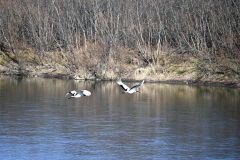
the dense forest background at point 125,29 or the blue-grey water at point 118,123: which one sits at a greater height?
the dense forest background at point 125,29

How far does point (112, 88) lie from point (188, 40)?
1149 centimetres

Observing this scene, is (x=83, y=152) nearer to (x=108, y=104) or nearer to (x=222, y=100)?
(x=108, y=104)

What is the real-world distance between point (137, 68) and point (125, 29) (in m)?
5.16

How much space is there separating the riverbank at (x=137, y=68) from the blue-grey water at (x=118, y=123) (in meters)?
3.62

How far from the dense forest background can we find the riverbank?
0.59 feet

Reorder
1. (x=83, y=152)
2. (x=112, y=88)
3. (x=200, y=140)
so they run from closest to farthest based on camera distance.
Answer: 1. (x=83, y=152)
2. (x=200, y=140)
3. (x=112, y=88)

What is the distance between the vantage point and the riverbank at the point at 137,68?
57344 mm

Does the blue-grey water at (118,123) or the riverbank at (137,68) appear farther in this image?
the riverbank at (137,68)

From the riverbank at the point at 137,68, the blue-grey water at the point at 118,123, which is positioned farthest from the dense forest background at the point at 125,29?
the blue-grey water at the point at 118,123

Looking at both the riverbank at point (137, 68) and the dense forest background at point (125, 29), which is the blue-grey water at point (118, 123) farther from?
the dense forest background at point (125, 29)

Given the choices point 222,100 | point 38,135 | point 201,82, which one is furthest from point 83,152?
point 201,82

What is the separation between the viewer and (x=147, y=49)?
61.2 metres

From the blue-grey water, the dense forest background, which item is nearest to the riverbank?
the dense forest background

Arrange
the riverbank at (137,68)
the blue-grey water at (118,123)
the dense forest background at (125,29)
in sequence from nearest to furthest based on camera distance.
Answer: the blue-grey water at (118,123) → the riverbank at (137,68) → the dense forest background at (125,29)
